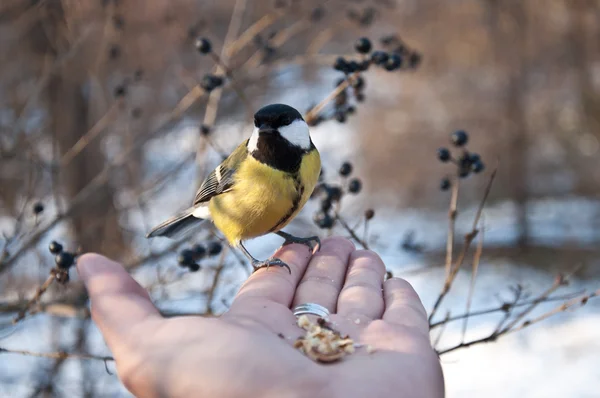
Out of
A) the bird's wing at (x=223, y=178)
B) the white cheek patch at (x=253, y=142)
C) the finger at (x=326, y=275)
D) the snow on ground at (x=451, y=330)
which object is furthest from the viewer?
the snow on ground at (x=451, y=330)

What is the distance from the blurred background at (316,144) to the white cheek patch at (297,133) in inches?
8.7

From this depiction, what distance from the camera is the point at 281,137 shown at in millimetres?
2312

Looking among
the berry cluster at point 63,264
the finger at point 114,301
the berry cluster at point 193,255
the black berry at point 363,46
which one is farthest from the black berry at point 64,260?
the black berry at point 363,46

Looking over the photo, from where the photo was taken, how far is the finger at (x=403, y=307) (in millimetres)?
1912

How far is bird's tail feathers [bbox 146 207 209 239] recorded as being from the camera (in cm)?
269

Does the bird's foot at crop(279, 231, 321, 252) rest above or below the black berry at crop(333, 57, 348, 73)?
below

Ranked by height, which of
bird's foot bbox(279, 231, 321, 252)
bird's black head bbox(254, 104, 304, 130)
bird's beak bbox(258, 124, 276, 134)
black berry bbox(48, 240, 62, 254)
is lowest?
bird's foot bbox(279, 231, 321, 252)

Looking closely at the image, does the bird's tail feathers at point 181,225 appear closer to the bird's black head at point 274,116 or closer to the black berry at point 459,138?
the bird's black head at point 274,116

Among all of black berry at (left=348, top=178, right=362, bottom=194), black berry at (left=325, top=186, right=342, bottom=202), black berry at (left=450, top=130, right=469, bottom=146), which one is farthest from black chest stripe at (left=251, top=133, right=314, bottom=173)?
black berry at (left=450, top=130, right=469, bottom=146)

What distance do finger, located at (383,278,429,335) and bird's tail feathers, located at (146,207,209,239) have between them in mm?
977

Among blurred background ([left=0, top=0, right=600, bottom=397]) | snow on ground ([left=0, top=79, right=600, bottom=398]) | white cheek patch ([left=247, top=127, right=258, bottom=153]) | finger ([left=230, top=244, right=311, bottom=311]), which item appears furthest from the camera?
snow on ground ([left=0, top=79, right=600, bottom=398])

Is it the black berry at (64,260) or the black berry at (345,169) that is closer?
the black berry at (64,260)

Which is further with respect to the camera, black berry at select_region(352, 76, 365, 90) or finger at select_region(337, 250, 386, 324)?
black berry at select_region(352, 76, 365, 90)

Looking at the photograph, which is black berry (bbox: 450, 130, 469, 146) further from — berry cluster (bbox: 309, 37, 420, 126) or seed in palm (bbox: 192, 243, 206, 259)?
seed in palm (bbox: 192, 243, 206, 259)
